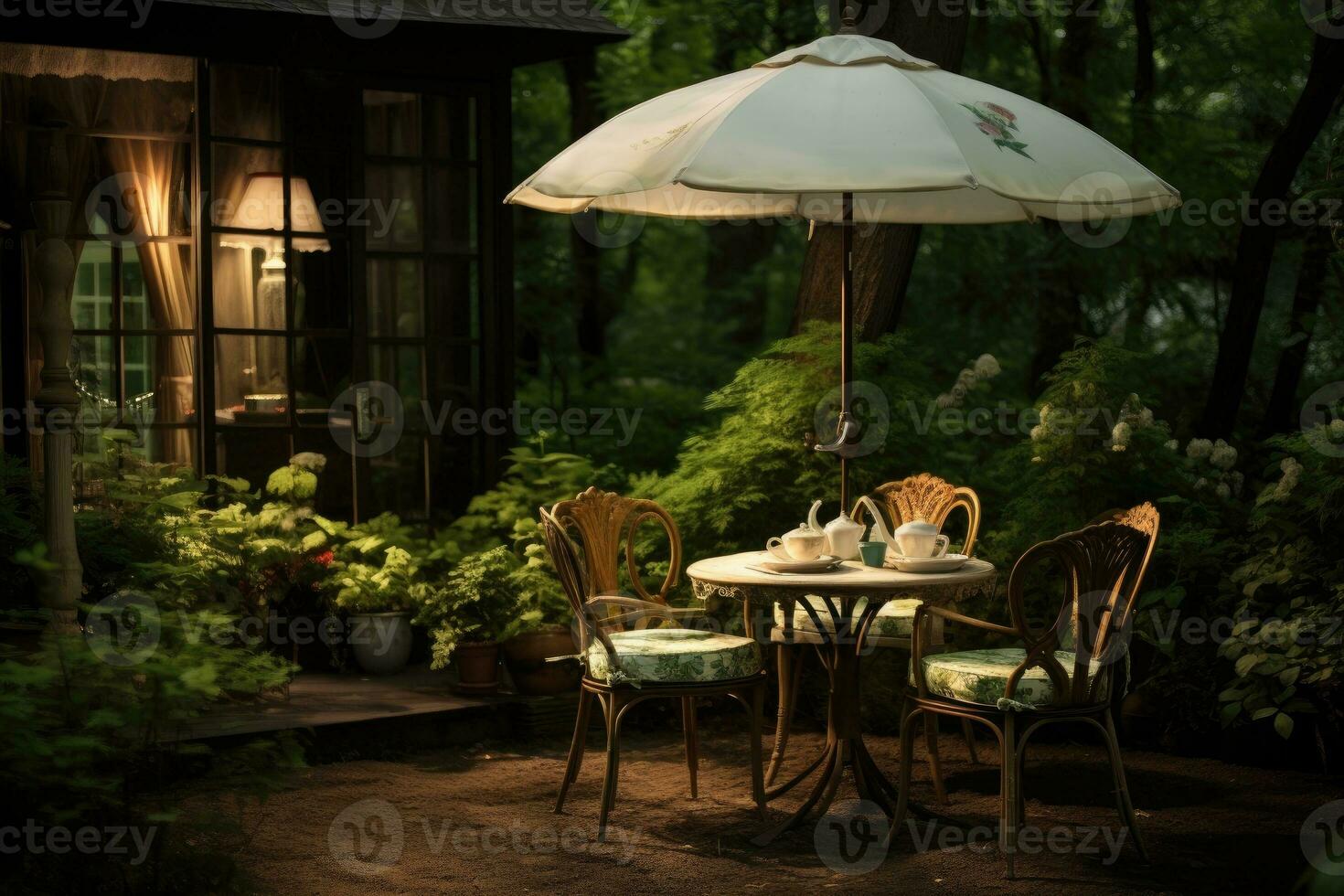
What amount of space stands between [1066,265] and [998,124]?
5.82 m

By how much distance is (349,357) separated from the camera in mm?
7699

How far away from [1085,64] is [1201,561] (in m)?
5.58

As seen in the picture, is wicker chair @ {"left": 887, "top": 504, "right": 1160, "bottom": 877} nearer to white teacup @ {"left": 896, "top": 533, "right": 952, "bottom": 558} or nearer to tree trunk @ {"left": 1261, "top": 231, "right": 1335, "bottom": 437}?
white teacup @ {"left": 896, "top": 533, "right": 952, "bottom": 558}

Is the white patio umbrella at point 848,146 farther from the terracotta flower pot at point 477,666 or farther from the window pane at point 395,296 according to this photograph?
the window pane at point 395,296

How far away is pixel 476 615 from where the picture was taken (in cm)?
673

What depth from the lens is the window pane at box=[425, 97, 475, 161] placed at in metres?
7.87

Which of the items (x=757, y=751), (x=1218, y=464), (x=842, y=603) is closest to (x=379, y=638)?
(x=757, y=751)

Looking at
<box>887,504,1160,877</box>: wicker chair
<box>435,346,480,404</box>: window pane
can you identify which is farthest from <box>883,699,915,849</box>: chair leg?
<box>435,346,480,404</box>: window pane

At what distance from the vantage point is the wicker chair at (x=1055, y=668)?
4.64m

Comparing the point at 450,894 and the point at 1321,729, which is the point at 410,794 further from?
the point at 1321,729

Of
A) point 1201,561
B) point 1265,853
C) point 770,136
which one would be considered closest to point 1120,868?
point 1265,853

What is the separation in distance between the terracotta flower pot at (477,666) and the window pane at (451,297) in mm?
1971

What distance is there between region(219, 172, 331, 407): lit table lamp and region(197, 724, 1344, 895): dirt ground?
93.6 inches

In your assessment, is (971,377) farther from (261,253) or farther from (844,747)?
(261,253)
